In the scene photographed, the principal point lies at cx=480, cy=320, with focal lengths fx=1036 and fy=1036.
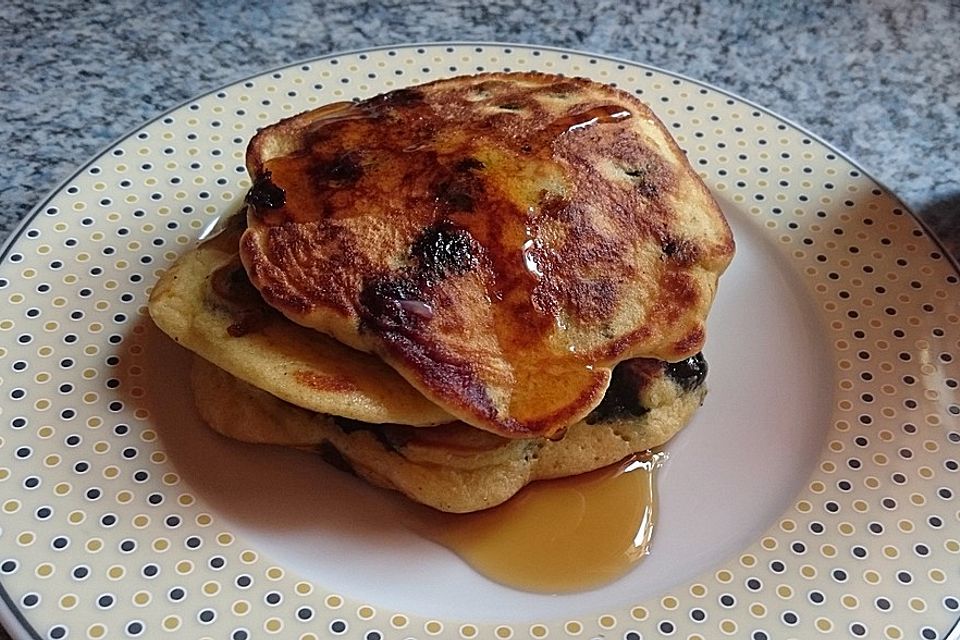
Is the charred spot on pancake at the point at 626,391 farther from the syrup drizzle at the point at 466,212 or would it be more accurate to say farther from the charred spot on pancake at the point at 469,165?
the charred spot on pancake at the point at 469,165

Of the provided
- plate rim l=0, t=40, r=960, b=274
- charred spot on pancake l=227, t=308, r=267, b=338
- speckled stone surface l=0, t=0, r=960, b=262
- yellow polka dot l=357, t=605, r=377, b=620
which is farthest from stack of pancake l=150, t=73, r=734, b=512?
speckled stone surface l=0, t=0, r=960, b=262

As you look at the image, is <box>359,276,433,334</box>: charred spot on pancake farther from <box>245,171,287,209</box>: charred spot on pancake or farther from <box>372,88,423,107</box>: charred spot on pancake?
<box>372,88,423,107</box>: charred spot on pancake

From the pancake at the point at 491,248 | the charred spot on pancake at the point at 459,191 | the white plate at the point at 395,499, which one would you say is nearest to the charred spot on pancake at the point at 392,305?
the pancake at the point at 491,248

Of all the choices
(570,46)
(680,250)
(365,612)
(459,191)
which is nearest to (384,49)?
(570,46)

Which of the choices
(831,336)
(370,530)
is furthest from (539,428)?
(831,336)

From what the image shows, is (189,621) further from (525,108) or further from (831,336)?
(831,336)

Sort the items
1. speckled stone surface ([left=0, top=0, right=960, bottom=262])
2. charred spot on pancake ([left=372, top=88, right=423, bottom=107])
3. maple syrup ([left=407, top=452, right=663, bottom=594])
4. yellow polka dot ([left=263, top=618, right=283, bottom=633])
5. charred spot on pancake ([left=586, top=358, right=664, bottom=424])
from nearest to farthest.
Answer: yellow polka dot ([left=263, top=618, right=283, bottom=633])
maple syrup ([left=407, top=452, right=663, bottom=594])
charred spot on pancake ([left=586, top=358, right=664, bottom=424])
charred spot on pancake ([left=372, top=88, right=423, bottom=107])
speckled stone surface ([left=0, top=0, right=960, bottom=262])
